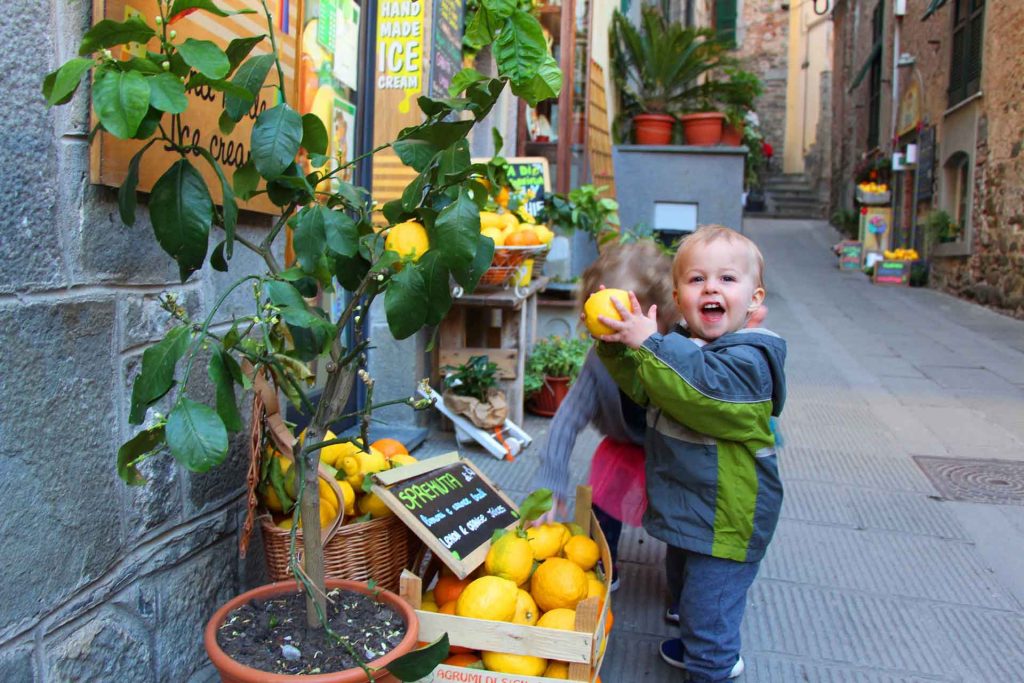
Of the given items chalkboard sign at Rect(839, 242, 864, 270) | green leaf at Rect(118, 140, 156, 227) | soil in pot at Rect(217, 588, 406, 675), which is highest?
chalkboard sign at Rect(839, 242, 864, 270)

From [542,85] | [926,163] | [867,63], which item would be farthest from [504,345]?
[867,63]

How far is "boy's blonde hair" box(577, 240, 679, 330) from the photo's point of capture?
104 inches

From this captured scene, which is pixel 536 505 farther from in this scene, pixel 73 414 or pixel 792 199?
pixel 792 199

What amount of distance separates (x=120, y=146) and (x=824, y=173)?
84.6 feet

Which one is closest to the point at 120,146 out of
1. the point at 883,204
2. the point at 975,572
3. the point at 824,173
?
the point at 975,572

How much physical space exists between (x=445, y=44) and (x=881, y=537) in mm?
3318

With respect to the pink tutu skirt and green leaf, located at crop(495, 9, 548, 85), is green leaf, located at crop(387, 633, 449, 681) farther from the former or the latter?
the pink tutu skirt

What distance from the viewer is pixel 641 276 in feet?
8.65

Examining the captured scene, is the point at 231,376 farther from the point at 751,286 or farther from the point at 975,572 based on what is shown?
the point at 975,572

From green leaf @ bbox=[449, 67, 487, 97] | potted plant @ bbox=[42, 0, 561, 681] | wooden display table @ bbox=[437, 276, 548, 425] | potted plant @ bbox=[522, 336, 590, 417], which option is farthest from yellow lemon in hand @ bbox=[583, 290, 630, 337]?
potted plant @ bbox=[522, 336, 590, 417]

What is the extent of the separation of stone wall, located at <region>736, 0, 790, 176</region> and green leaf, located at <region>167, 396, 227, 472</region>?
92.5 feet

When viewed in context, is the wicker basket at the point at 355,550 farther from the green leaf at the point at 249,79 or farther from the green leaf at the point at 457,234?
the green leaf at the point at 249,79

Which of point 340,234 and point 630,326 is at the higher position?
point 340,234

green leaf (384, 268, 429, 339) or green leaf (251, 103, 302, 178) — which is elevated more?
green leaf (251, 103, 302, 178)
